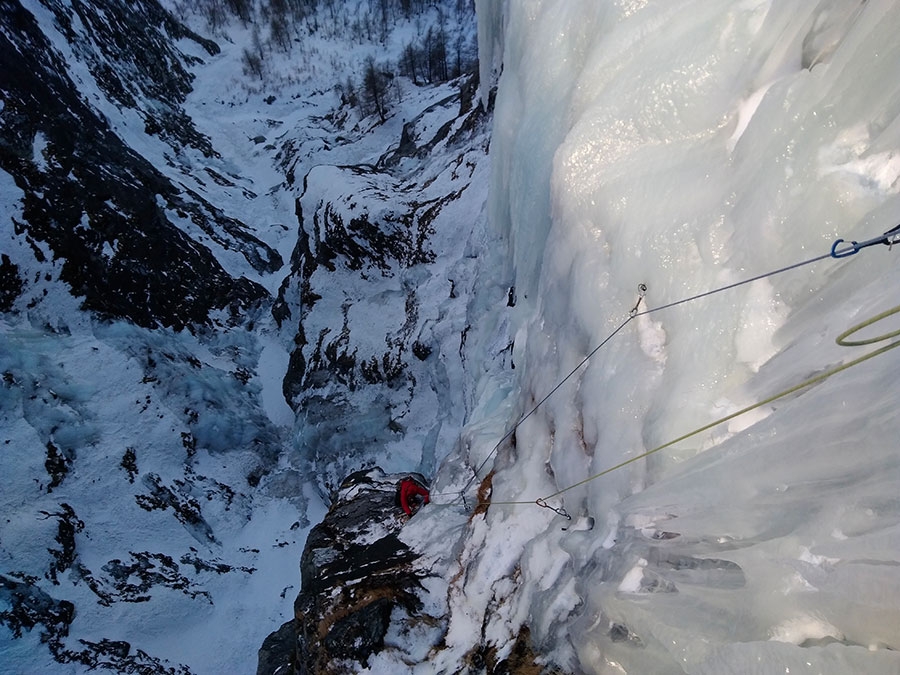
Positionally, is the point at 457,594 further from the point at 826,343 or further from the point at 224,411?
the point at 224,411

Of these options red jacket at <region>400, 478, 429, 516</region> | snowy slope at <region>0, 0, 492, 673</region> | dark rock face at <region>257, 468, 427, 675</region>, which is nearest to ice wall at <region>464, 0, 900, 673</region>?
dark rock face at <region>257, 468, 427, 675</region>

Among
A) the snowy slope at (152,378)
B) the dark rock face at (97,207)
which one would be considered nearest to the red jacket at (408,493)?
the snowy slope at (152,378)

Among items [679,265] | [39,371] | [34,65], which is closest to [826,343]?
[679,265]

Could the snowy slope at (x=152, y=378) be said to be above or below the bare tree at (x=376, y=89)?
below

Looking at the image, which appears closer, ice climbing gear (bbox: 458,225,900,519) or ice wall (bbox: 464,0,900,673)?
ice climbing gear (bbox: 458,225,900,519)

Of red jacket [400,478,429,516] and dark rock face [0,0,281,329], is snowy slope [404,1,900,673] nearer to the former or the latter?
red jacket [400,478,429,516]

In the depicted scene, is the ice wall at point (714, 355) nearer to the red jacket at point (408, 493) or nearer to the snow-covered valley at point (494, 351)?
the snow-covered valley at point (494, 351)
